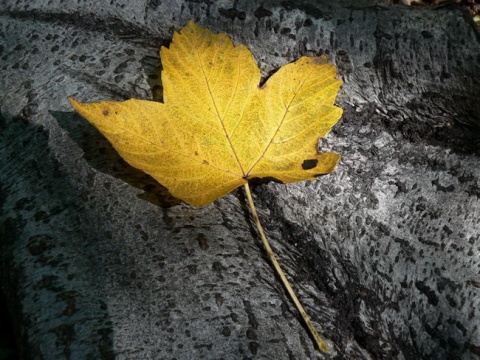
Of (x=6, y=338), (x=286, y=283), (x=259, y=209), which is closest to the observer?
(x=286, y=283)

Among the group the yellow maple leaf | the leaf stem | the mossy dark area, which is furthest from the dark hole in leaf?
the mossy dark area

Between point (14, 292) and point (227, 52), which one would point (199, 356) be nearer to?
point (14, 292)

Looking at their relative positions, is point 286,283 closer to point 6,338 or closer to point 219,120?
point 219,120

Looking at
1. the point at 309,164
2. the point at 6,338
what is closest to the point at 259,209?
the point at 309,164

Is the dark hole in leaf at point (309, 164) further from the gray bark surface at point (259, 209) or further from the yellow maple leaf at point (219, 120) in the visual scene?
the gray bark surface at point (259, 209)

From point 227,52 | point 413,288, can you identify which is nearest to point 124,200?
point 227,52

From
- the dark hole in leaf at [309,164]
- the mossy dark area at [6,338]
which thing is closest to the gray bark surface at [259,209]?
the dark hole in leaf at [309,164]

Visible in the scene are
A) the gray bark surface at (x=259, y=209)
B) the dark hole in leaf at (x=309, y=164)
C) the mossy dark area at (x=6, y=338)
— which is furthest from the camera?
the mossy dark area at (x=6, y=338)
